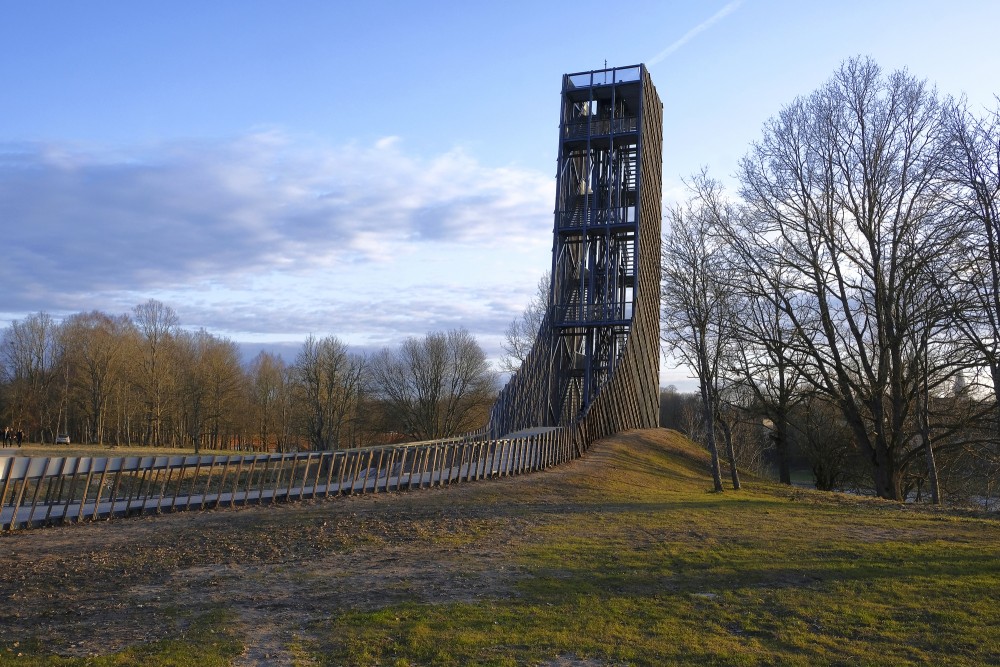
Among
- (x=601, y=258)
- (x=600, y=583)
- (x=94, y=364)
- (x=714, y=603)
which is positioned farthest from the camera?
(x=94, y=364)

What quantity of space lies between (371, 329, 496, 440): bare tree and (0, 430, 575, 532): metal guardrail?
36.8 metres

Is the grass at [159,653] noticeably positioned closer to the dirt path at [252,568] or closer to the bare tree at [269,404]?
the dirt path at [252,568]

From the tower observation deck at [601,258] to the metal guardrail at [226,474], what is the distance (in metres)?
9.70

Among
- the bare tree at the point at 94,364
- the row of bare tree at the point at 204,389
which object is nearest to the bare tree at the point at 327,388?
the row of bare tree at the point at 204,389

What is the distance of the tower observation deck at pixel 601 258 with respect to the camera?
1083 inches

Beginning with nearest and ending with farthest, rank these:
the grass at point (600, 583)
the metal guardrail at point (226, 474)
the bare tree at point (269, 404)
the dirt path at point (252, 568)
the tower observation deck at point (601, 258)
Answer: the grass at point (600, 583) < the dirt path at point (252, 568) < the metal guardrail at point (226, 474) < the tower observation deck at point (601, 258) < the bare tree at point (269, 404)

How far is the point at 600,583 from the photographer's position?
723cm

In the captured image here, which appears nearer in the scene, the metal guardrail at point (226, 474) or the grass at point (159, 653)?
the grass at point (159, 653)

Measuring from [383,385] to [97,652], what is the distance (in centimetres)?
5338

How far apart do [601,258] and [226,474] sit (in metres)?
20.5

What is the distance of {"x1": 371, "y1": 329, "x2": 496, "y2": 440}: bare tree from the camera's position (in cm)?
5472

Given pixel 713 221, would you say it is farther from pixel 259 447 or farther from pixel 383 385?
pixel 259 447

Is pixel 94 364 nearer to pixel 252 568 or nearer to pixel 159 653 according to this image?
pixel 252 568

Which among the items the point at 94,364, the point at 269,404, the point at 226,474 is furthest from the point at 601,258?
the point at 269,404
